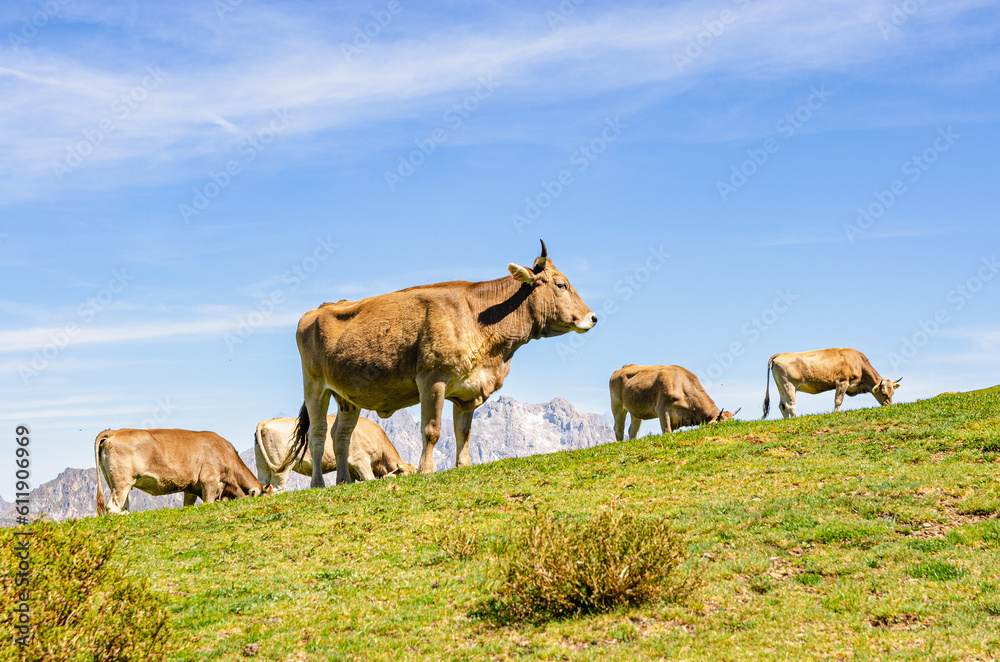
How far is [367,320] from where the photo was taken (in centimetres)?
1984

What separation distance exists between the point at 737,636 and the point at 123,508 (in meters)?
18.9

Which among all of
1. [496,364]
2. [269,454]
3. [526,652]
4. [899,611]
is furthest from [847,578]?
[269,454]

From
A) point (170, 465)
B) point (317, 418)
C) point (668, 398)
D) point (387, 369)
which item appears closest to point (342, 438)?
point (317, 418)

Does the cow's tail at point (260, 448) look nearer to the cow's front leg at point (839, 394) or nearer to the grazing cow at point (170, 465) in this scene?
the grazing cow at point (170, 465)

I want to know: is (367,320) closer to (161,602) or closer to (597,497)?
(597,497)

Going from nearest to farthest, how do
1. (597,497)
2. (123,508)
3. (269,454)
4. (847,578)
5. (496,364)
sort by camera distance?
(847,578), (597,497), (496,364), (123,508), (269,454)

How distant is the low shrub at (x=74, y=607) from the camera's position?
7805mm

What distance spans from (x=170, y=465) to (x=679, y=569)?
16.5 m

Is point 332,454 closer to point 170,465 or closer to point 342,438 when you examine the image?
point 170,465

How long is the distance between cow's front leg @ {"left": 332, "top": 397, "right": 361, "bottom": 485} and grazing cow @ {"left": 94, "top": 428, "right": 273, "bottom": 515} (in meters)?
3.92

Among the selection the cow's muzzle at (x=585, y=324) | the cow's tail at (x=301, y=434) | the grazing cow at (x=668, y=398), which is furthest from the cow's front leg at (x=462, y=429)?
the grazing cow at (x=668, y=398)

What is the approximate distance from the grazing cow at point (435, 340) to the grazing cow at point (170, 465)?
4.69 meters

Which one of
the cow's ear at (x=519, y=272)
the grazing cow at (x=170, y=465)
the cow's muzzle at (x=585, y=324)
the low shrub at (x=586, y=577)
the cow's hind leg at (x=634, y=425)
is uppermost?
the cow's ear at (x=519, y=272)

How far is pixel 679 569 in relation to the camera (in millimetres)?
11500
